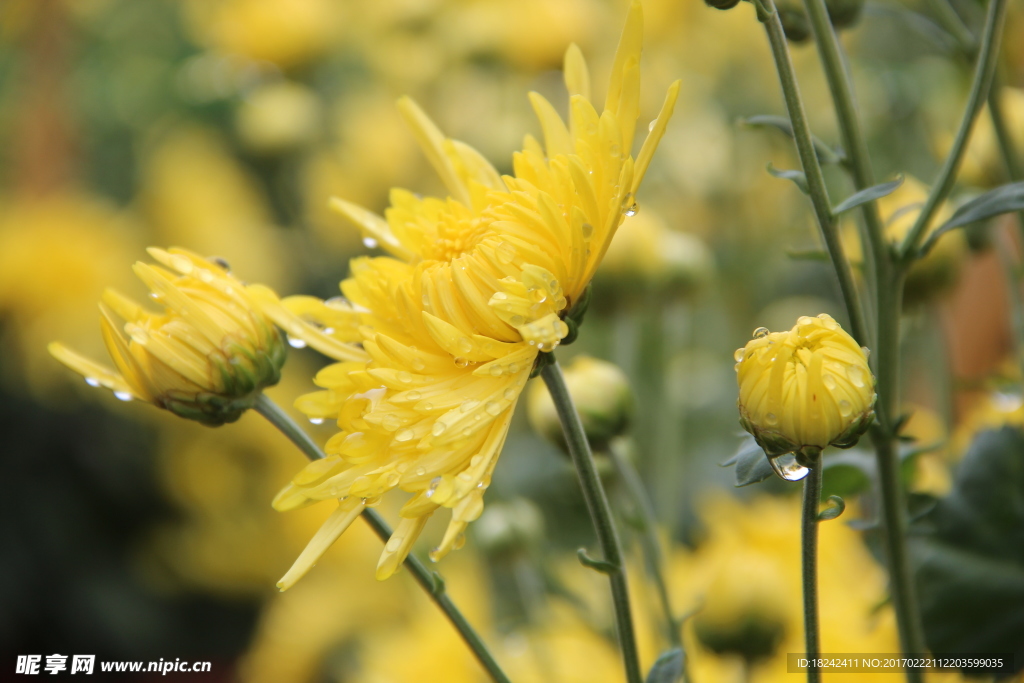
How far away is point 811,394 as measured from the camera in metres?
0.30

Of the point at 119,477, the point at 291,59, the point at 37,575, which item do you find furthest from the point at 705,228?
the point at 37,575

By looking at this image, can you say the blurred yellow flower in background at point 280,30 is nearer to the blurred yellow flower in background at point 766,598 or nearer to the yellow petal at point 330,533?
the blurred yellow flower in background at point 766,598

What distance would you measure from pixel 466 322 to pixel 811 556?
161 millimetres

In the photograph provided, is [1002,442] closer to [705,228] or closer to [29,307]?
[705,228]

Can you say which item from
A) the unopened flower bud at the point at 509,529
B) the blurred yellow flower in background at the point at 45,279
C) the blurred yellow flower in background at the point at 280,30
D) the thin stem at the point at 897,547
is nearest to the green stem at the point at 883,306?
the thin stem at the point at 897,547

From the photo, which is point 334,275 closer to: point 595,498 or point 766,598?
point 766,598

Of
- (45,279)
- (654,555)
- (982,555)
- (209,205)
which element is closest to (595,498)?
(654,555)

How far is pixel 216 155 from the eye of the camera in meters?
1.56

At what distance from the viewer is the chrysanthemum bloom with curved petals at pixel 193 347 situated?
15.7 inches

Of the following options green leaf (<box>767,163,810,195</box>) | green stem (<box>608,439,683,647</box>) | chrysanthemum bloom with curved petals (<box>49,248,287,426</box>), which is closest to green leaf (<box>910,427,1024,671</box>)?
green stem (<box>608,439,683,647</box>)

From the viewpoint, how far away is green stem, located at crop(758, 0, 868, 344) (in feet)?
1.04

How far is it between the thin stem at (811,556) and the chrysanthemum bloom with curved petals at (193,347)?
246 mm

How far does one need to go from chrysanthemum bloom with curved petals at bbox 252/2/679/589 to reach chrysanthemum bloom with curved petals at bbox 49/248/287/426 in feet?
0.08

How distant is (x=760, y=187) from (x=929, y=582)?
806 millimetres
